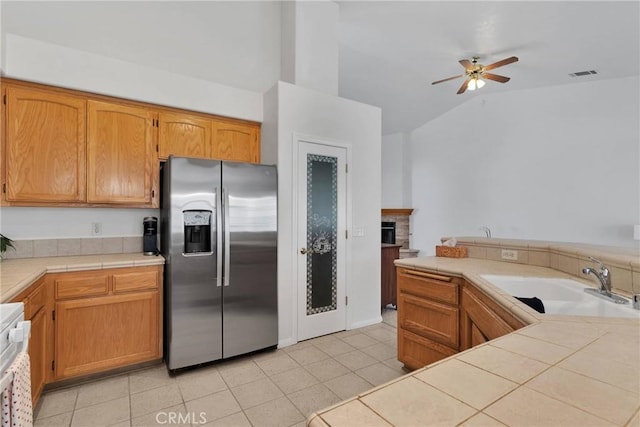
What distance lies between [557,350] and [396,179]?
6.29 metres

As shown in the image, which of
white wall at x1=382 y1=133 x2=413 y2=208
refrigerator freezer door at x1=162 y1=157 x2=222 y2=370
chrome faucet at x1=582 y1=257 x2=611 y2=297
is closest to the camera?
chrome faucet at x1=582 y1=257 x2=611 y2=297

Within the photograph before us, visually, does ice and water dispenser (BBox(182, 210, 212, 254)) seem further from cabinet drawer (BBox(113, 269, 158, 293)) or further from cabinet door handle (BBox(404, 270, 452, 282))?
cabinet door handle (BBox(404, 270, 452, 282))

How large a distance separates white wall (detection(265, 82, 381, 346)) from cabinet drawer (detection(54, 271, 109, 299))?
1403 millimetres

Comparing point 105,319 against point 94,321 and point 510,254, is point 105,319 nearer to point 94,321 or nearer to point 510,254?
point 94,321

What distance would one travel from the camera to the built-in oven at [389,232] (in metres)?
6.77

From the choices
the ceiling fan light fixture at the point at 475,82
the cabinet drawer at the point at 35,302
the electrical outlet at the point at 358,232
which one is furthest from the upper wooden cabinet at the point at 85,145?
the ceiling fan light fixture at the point at 475,82

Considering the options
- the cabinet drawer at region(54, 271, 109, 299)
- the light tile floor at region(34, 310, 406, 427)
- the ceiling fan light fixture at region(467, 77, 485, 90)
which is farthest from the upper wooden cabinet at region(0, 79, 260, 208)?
the ceiling fan light fixture at region(467, 77, 485, 90)

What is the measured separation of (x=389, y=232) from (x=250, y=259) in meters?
4.58

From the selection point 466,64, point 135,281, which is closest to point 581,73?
point 466,64

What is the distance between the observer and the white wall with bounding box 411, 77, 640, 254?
4.10 meters

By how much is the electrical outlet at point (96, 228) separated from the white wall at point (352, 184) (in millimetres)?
1628

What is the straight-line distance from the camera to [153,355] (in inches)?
100

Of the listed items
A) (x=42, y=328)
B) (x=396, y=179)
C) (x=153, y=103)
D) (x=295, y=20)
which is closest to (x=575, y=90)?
(x=396, y=179)

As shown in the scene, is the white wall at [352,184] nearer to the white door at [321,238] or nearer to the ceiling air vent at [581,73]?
the white door at [321,238]
